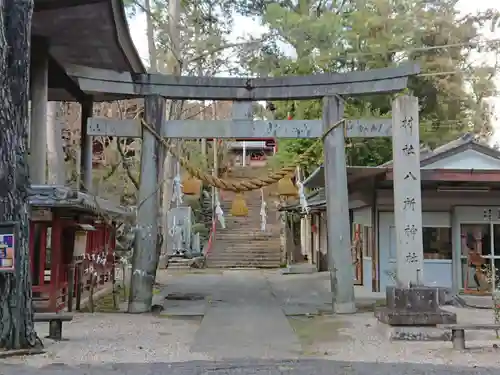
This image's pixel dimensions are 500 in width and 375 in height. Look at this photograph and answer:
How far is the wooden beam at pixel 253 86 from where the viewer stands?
13.5 metres

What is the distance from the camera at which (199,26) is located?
89.1 feet

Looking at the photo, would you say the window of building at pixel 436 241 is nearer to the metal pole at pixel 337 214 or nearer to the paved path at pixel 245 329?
the paved path at pixel 245 329

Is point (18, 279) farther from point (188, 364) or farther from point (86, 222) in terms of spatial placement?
point (86, 222)

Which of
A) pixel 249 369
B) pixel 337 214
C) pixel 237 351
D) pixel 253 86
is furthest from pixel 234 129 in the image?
pixel 249 369

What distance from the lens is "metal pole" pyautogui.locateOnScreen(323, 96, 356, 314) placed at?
13234 mm

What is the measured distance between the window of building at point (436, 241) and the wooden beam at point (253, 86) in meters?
5.29

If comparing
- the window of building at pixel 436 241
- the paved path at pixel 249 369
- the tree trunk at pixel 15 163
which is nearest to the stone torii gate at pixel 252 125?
the tree trunk at pixel 15 163

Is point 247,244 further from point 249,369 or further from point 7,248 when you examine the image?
A: point 249,369

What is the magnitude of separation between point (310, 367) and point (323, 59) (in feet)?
63.3

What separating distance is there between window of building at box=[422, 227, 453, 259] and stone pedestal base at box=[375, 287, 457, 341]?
6.92 m

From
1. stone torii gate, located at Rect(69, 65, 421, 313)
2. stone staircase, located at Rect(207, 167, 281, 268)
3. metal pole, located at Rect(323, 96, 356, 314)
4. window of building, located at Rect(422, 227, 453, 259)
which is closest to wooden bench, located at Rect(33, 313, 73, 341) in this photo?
stone torii gate, located at Rect(69, 65, 421, 313)

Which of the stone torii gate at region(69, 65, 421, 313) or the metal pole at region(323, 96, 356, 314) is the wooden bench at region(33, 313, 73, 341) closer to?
the stone torii gate at region(69, 65, 421, 313)

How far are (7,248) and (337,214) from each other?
7.24 m

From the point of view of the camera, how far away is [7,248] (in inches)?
329
